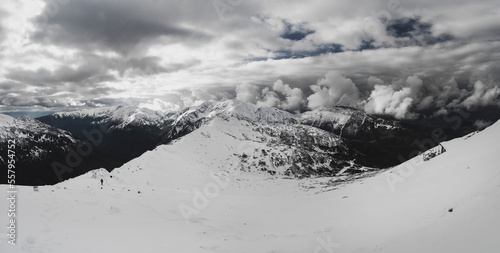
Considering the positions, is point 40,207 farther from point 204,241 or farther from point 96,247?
point 204,241

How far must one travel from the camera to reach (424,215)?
1858 cm

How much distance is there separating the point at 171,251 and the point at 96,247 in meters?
5.16

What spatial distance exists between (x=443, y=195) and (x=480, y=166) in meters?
4.93

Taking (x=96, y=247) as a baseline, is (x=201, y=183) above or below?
below

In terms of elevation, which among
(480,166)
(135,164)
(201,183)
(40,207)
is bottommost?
(201,183)

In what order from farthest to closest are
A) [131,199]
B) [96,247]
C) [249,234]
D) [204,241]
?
1. [131,199]
2. [249,234]
3. [204,241]
4. [96,247]

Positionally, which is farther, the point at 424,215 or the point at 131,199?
the point at 131,199

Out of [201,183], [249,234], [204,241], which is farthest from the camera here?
[201,183]

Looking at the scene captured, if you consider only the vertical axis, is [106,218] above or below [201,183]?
above

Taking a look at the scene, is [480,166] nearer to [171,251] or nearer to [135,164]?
[171,251]

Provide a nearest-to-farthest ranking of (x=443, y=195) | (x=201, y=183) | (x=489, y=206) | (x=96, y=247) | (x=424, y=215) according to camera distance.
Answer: (x=489, y=206)
(x=96, y=247)
(x=424, y=215)
(x=443, y=195)
(x=201, y=183)

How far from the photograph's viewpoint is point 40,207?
20781mm

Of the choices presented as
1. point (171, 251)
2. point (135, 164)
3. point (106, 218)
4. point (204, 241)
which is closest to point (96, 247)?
point (171, 251)

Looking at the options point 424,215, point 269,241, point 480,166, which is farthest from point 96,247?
point 480,166
